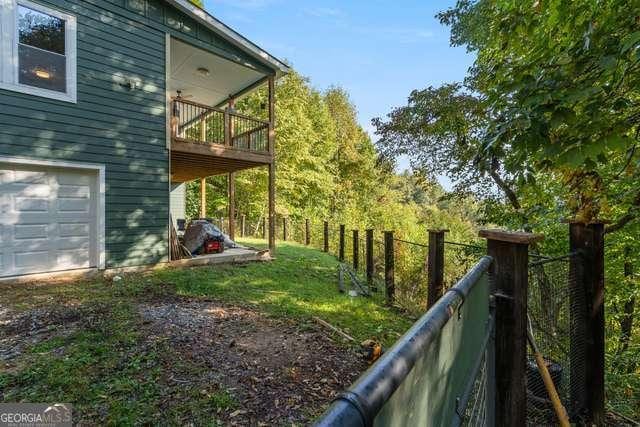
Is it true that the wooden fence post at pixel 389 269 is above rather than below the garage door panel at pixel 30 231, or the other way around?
below

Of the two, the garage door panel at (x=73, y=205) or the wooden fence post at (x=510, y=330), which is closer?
the wooden fence post at (x=510, y=330)

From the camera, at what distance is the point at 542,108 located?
1.74 m

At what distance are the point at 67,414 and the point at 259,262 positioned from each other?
5737 millimetres

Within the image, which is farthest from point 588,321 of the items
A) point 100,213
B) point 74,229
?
point 74,229

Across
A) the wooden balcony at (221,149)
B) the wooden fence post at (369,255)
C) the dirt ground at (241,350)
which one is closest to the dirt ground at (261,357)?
the dirt ground at (241,350)

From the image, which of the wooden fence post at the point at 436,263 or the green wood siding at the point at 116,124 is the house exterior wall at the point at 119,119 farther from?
the wooden fence post at the point at 436,263

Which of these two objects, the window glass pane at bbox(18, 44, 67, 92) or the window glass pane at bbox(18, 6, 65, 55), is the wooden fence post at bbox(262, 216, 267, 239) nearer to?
the window glass pane at bbox(18, 44, 67, 92)

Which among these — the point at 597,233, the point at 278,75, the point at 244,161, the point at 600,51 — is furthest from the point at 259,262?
the point at 600,51

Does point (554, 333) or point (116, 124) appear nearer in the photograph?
point (554, 333)

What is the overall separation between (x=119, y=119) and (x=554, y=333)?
24.8ft

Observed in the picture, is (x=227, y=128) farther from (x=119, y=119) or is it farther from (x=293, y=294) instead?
(x=293, y=294)

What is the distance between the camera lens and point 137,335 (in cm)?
348

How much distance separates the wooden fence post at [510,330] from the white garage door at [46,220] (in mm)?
6907

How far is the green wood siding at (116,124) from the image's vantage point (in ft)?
18.1
